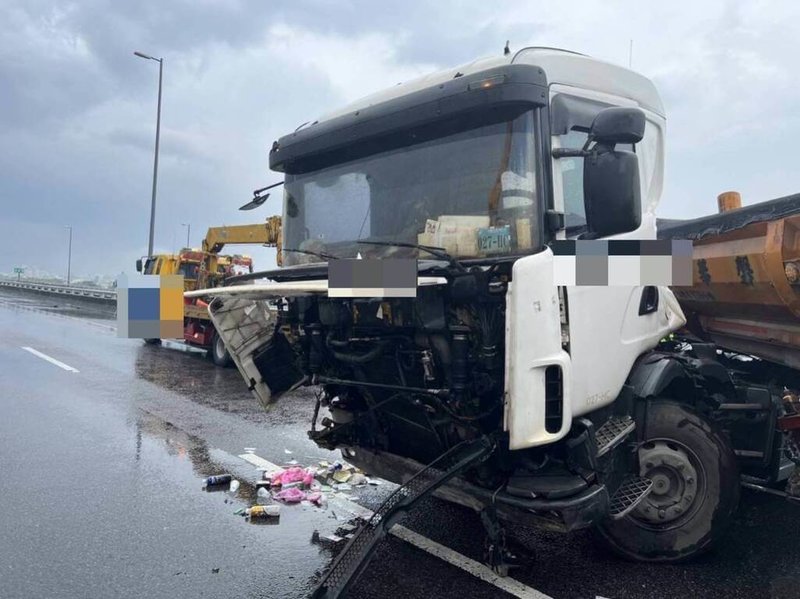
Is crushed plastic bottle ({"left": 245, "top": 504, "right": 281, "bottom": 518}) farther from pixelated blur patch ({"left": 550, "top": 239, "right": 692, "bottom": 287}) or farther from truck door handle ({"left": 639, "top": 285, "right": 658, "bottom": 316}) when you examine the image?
truck door handle ({"left": 639, "top": 285, "right": 658, "bottom": 316})

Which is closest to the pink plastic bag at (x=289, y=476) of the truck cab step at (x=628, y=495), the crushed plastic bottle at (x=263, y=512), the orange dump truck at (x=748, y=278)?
the crushed plastic bottle at (x=263, y=512)

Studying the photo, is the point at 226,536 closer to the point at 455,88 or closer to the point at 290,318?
the point at 290,318

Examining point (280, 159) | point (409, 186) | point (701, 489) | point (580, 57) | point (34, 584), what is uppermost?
point (580, 57)

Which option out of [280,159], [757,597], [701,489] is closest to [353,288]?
[280,159]

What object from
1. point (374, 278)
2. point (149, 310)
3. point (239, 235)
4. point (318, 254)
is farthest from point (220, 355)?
point (374, 278)

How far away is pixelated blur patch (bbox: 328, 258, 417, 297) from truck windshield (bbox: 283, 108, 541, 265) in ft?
0.67

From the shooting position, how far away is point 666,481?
374cm

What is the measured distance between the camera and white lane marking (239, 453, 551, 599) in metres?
3.39

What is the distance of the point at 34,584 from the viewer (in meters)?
3.42

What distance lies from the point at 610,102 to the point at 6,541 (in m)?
4.63

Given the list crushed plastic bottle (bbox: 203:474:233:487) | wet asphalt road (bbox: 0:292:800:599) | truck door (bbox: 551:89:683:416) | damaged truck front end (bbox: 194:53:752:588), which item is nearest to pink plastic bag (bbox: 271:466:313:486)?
wet asphalt road (bbox: 0:292:800:599)

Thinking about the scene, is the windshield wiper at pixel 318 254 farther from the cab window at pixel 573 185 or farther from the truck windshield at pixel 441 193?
the cab window at pixel 573 185

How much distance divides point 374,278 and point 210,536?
2237 millimetres

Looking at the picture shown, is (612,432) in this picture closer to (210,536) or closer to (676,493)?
(676,493)
